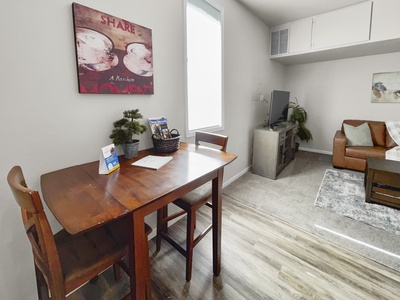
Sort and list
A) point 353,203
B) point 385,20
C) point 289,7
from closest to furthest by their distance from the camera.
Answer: point 353,203 < point 385,20 < point 289,7

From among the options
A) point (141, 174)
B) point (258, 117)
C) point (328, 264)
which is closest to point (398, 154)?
point (258, 117)

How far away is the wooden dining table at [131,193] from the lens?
75cm

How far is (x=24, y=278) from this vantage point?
117 cm

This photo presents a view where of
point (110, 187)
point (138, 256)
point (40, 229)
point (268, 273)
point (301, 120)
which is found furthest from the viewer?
point (301, 120)

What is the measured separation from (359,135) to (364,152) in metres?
0.41

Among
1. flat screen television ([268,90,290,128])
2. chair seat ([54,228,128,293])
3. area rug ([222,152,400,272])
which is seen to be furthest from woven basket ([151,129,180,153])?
flat screen television ([268,90,290,128])

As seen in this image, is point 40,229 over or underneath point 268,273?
over

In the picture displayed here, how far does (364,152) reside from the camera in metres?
3.09

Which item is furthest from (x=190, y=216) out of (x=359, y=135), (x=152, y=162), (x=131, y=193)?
(x=359, y=135)

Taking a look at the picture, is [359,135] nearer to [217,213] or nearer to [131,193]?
[217,213]

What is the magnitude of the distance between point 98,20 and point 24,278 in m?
1.66

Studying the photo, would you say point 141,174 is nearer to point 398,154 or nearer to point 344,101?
point 398,154

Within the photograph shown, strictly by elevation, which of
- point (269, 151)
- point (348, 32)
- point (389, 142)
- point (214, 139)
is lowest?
point (269, 151)

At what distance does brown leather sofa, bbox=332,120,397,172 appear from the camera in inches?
122
